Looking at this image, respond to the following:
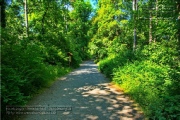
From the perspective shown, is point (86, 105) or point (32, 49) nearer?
point (86, 105)

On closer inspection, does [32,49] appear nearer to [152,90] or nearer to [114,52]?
[152,90]

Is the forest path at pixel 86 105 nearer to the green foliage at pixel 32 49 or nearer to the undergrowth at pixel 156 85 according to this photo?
the undergrowth at pixel 156 85

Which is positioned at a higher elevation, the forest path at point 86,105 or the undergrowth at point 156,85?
the undergrowth at point 156,85

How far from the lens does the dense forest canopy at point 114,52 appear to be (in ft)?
16.4

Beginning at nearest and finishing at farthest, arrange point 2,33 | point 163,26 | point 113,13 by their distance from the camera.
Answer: point 2,33
point 163,26
point 113,13

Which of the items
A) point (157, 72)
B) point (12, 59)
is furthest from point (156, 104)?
point (12, 59)

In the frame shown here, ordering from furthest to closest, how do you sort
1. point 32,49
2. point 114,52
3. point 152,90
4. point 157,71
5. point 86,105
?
point 114,52 → point 32,49 → point 157,71 → point 86,105 → point 152,90

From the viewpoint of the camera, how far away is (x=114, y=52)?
725 inches

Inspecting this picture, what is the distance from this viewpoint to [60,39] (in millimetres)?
17984

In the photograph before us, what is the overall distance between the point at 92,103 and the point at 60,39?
498 inches

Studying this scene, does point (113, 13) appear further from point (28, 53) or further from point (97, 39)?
point (28, 53)

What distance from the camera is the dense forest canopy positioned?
16.4 ft

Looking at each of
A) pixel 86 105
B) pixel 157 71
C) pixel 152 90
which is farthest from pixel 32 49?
pixel 157 71

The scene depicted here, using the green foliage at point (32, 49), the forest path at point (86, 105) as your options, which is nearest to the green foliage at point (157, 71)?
the forest path at point (86, 105)
